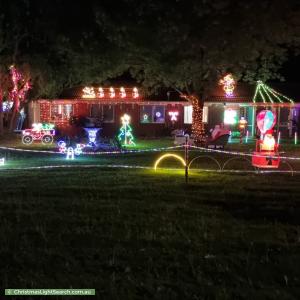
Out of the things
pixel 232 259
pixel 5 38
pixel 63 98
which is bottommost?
pixel 232 259

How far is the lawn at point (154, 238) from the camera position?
5738mm

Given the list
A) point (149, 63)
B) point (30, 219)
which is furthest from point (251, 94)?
point (30, 219)

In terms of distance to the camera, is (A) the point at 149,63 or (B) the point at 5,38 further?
(B) the point at 5,38

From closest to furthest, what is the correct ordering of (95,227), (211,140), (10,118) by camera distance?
(95,227) → (211,140) → (10,118)

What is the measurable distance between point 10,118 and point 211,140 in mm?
15780

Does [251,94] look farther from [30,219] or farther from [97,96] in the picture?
[30,219]

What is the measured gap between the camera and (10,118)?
3644 centimetres

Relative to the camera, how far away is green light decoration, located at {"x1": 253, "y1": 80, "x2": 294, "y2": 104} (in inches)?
1451

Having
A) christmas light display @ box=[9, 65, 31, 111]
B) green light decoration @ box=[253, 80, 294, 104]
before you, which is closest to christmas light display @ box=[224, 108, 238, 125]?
green light decoration @ box=[253, 80, 294, 104]

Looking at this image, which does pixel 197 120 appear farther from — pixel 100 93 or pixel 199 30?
pixel 199 30

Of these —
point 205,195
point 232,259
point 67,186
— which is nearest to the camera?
point 232,259

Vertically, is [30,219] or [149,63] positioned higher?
[149,63]

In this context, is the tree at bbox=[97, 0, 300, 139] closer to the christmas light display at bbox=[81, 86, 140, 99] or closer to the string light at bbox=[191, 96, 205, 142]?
the string light at bbox=[191, 96, 205, 142]

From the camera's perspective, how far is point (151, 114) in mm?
39719
